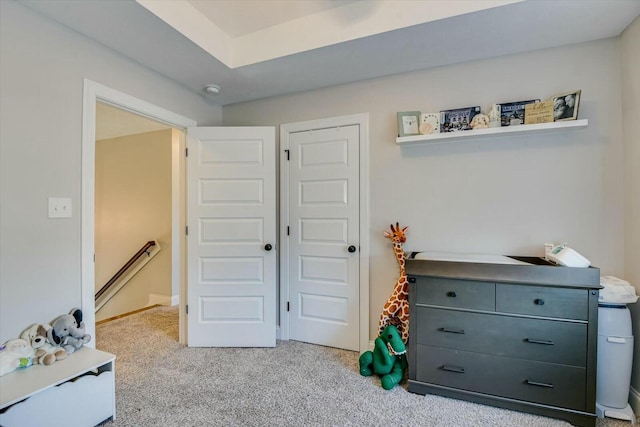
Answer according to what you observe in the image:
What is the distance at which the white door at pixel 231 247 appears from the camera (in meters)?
2.81

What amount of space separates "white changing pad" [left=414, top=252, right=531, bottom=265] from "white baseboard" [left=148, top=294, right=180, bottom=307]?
11.0 feet

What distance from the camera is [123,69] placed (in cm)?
228

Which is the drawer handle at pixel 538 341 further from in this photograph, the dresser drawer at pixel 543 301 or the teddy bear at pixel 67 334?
the teddy bear at pixel 67 334

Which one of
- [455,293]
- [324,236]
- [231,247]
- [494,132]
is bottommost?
[455,293]

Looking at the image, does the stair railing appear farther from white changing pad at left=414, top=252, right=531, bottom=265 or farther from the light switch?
white changing pad at left=414, top=252, right=531, bottom=265

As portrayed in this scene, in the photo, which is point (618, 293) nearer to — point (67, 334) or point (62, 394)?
point (62, 394)

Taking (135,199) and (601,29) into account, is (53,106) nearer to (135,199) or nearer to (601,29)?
(135,199)

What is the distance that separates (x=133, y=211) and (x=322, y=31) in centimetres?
373

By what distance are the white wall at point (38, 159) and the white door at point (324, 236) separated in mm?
1617

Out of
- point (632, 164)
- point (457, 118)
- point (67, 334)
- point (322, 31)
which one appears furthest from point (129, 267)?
point (632, 164)

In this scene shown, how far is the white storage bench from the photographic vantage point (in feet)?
4.60

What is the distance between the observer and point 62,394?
5.09 ft

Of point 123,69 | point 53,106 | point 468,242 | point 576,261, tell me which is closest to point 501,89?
point 468,242

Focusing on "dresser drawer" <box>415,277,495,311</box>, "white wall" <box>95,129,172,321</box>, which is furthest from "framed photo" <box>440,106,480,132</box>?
"white wall" <box>95,129,172,321</box>
